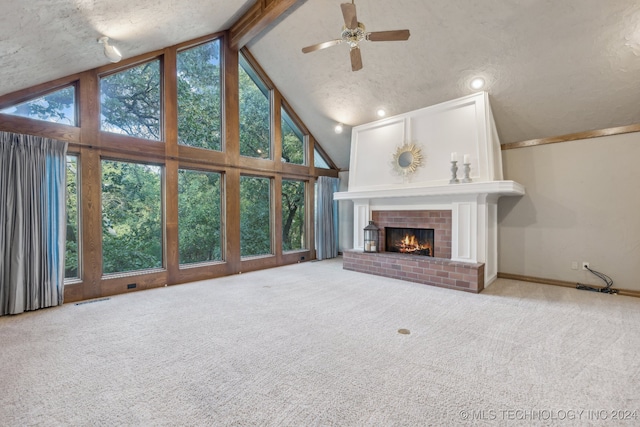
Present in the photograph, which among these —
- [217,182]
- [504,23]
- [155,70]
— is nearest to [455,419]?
[504,23]

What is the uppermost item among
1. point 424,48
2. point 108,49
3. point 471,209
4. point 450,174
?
point 424,48

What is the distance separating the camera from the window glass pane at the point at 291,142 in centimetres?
658

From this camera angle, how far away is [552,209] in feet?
15.5

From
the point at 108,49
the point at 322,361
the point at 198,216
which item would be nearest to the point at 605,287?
the point at 322,361

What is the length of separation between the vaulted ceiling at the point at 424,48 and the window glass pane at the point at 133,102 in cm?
36

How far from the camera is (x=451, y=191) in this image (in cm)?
449

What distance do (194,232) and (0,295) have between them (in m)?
2.39

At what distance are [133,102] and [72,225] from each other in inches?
79.8

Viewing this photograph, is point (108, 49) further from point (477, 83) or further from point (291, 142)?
point (477, 83)

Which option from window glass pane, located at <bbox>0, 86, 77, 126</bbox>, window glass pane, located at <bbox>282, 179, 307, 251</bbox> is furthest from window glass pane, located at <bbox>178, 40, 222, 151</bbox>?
window glass pane, located at <bbox>282, 179, 307, 251</bbox>

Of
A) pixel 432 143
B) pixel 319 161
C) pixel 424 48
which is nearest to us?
pixel 424 48

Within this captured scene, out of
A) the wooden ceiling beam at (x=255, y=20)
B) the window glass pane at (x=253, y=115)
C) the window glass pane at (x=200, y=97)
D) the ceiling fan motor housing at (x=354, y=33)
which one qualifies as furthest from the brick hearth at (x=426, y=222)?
the wooden ceiling beam at (x=255, y=20)

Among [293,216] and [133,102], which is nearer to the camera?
[133,102]

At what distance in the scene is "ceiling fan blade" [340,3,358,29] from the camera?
271cm
